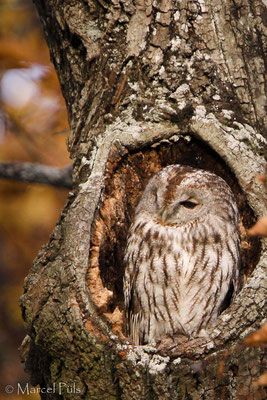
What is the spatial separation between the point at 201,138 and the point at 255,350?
1299mm

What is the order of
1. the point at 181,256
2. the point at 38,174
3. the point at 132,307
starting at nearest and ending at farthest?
the point at 181,256 → the point at 132,307 → the point at 38,174

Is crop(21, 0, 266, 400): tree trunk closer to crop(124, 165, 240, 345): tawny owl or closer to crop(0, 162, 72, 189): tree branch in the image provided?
crop(124, 165, 240, 345): tawny owl

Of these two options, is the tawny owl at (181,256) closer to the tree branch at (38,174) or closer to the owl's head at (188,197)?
the owl's head at (188,197)

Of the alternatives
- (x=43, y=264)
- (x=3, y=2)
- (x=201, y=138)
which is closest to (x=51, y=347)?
(x=43, y=264)

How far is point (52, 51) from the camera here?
384 cm

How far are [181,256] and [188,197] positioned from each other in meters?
0.42

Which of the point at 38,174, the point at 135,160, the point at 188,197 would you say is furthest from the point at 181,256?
the point at 38,174

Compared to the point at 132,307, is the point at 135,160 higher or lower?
higher

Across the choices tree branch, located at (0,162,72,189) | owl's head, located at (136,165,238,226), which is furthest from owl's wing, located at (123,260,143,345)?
tree branch, located at (0,162,72,189)

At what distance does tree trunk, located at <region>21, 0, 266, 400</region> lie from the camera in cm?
253

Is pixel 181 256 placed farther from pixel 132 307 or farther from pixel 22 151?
pixel 22 151

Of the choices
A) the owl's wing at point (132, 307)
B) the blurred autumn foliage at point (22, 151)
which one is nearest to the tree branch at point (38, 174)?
the blurred autumn foliage at point (22, 151)

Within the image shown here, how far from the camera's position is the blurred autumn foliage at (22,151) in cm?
465

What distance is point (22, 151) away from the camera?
5.73 metres
